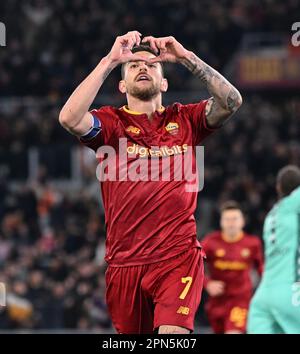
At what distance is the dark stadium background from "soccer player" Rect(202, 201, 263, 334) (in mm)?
3742

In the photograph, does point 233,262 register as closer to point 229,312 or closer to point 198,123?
point 229,312

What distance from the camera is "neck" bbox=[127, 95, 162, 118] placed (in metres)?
7.26

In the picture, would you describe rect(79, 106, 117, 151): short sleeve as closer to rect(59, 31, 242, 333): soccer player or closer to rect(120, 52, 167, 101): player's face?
rect(59, 31, 242, 333): soccer player

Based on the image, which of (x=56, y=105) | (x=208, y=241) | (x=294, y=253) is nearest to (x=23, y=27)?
(x=56, y=105)

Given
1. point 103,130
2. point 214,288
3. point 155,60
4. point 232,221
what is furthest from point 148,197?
point 232,221

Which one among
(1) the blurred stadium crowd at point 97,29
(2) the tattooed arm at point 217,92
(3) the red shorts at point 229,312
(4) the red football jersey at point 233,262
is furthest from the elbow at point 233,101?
(1) the blurred stadium crowd at point 97,29

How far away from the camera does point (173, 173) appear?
716cm

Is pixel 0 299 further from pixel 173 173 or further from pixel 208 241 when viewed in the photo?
pixel 173 173

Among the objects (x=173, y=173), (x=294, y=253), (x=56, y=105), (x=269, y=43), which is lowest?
(x=294, y=253)

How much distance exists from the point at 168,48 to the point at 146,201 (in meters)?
1.01

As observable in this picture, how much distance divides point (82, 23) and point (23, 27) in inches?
59.2

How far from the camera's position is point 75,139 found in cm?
2161

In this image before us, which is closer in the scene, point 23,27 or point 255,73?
point 255,73

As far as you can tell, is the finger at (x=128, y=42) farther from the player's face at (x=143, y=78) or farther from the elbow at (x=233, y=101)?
the elbow at (x=233, y=101)
